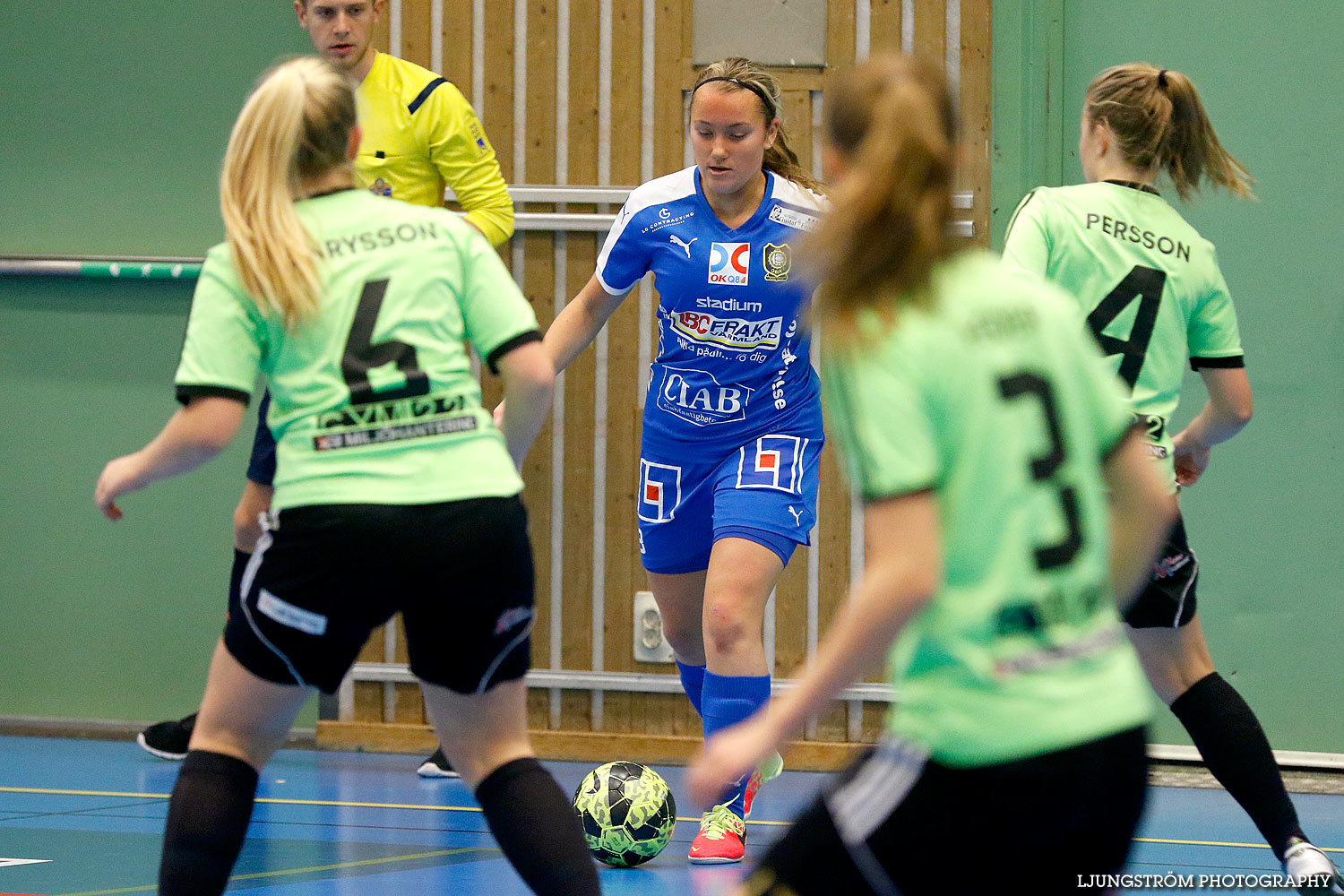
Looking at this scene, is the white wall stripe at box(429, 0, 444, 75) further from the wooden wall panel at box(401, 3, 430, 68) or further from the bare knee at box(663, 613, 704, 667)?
the bare knee at box(663, 613, 704, 667)

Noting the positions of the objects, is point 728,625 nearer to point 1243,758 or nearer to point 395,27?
point 1243,758

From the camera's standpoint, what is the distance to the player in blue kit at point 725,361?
3.88 metres

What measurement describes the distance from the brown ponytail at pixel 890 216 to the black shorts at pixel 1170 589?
1.80 m

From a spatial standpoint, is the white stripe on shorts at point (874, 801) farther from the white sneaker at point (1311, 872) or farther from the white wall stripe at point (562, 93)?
the white wall stripe at point (562, 93)

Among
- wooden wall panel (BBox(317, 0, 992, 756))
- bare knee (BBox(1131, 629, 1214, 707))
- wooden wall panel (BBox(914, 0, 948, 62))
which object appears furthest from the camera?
wooden wall panel (BBox(317, 0, 992, 756))

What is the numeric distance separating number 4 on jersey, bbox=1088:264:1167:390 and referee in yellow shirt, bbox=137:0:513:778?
6.92 feet

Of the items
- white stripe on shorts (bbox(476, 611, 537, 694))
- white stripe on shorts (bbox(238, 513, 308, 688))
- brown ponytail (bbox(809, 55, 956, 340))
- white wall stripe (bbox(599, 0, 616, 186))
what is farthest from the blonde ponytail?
white wall stripe (bbox(599, 0, 616, 186))

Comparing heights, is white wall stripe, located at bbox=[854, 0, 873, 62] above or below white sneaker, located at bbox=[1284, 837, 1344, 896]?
above

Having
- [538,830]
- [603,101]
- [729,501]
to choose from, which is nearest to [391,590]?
[538,830]

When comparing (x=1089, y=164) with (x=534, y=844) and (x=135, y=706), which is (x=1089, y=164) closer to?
(x=534, y=844)

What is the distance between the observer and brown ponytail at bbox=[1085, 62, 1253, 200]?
10.6 feet

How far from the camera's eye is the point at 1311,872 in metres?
3.16

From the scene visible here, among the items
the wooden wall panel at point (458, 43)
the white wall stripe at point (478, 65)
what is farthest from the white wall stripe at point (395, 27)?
the white wall stripe at point (478, 65)

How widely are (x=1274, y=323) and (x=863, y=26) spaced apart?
1794mm
